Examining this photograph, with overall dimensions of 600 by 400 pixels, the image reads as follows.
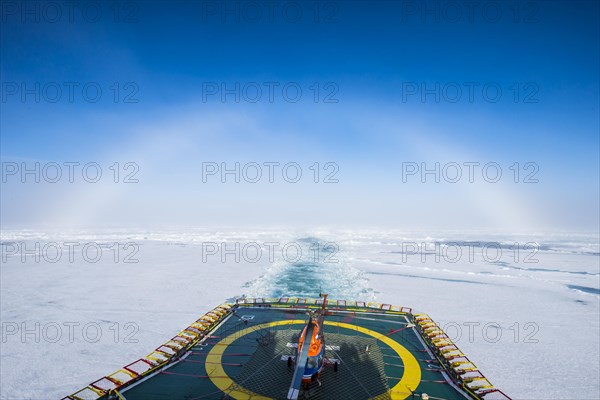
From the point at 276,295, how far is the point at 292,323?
10.1 meters

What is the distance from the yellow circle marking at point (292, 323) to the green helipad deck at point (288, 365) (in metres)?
0.04

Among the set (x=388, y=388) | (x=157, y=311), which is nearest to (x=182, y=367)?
(x=388, y=388)

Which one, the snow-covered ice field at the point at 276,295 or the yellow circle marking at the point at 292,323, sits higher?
the yellow circle marking at the point at 292,323

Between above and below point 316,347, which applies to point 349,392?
below

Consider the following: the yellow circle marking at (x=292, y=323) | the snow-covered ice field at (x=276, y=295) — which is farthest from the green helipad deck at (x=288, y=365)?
the snow-covered ice field at (x=276, y=295)

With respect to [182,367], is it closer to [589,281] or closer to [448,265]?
[448,265]

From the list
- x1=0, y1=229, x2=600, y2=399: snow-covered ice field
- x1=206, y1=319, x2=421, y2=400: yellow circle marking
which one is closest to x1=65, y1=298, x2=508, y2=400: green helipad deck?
x1=206, y1=319, x2=421, y2=400: yellow circle marking

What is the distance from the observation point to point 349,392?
11352mm

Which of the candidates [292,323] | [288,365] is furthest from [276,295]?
[288,365]

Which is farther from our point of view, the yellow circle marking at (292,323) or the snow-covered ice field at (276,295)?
the snow-covered ice field at (276,295)

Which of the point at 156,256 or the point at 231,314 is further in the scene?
the point at 156,256

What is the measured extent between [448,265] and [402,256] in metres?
9.69

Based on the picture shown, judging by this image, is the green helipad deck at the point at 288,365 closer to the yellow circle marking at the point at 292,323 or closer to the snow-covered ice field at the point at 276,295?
the yellow circle marking at the point at 292,323

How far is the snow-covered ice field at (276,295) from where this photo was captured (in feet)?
52.6
